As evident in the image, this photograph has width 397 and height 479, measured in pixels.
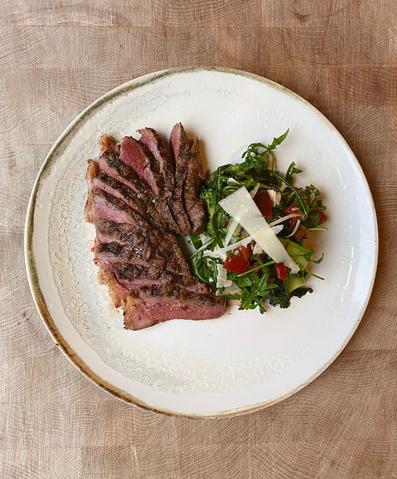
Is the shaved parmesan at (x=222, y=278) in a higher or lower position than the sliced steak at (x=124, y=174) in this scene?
lower

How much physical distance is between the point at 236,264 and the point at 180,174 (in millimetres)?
Result: 542

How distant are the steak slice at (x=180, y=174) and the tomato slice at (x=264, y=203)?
1.21 feet

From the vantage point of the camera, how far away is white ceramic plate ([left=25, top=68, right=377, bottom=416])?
2.74m

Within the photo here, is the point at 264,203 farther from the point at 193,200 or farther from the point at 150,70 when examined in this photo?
the point at 150,70

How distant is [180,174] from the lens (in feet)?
8.80

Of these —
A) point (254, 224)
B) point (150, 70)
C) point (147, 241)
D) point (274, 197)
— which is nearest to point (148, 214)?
point (147, 241)

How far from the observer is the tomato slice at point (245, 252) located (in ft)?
8.64

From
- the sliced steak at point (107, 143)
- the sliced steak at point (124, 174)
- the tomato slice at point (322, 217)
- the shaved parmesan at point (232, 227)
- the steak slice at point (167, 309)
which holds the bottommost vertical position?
the steak slice at point (167, 309)

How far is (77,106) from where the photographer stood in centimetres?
280

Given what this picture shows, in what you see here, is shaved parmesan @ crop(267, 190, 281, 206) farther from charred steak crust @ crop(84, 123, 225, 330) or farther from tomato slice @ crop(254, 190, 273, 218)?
charred steak crust @ crop(84, 123, 225, 330)

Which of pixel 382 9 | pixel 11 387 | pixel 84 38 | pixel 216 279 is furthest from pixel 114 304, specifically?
pixel 382 9

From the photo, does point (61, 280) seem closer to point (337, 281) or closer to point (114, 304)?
point (114, 304)

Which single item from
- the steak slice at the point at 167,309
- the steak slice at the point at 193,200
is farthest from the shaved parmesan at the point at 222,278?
the steak slice at the point at 193,200

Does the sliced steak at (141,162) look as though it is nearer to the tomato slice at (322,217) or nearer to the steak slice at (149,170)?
the steak slice at (149,170)
